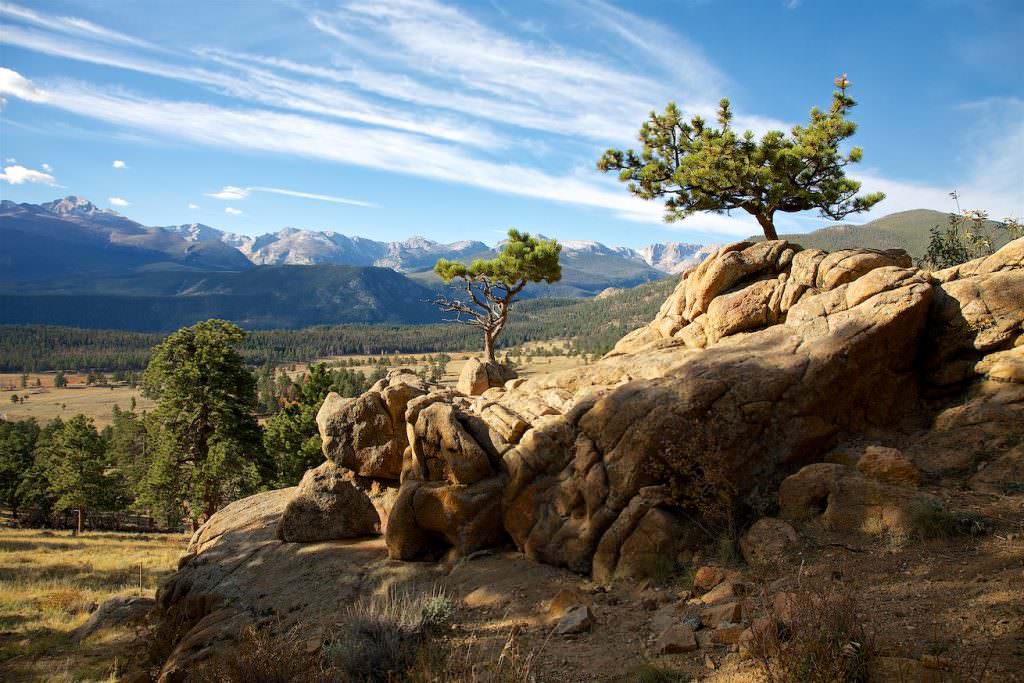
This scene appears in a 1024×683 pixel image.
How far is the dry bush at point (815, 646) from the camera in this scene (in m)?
5.71

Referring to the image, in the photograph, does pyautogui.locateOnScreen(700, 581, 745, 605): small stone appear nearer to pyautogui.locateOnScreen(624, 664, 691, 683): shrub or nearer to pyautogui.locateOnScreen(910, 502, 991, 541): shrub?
pyautogui.locateOnScreen(624, 664, 691, 683): shrub

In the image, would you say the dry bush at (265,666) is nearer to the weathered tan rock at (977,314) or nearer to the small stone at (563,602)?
the small stone at (563,602)

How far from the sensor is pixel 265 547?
17906 mm

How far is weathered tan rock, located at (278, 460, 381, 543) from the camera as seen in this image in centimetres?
1753

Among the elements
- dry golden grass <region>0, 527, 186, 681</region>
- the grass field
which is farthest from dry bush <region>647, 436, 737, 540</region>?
the grass field

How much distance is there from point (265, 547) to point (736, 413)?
560 inches

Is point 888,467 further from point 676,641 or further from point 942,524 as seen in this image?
point 676,641

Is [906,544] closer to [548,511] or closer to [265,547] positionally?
[548,511]

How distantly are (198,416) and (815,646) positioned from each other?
3615 centimetres

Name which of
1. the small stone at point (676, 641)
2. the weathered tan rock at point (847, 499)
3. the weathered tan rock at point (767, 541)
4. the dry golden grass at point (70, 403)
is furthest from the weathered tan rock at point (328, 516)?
the dry golden grass at point (70, 403)

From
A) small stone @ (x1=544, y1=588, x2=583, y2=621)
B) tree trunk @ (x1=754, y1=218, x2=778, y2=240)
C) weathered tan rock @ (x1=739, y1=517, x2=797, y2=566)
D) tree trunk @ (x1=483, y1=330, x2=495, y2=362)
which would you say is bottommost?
small stone @ (x1=544, y1=588, x2=583, y2=621)

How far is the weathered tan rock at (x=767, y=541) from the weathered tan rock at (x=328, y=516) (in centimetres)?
1102

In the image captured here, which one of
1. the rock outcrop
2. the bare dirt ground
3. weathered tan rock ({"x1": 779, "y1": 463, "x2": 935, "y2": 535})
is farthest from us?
the rock outcrop

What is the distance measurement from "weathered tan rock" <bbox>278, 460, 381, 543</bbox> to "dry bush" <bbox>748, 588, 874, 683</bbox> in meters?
13.3
